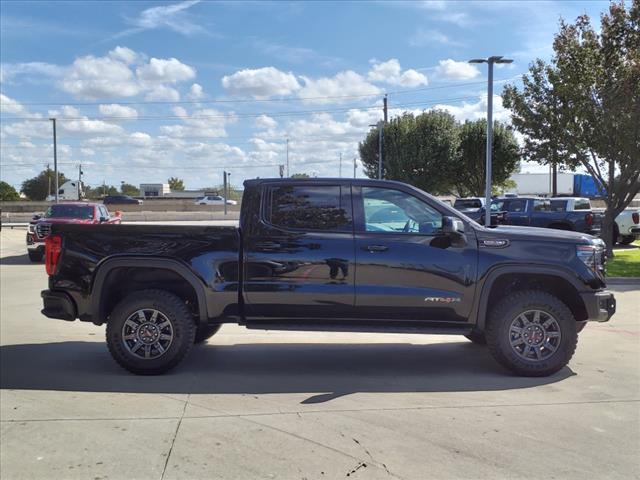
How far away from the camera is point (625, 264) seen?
48.4ft

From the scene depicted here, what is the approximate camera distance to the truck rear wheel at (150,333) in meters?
5.50

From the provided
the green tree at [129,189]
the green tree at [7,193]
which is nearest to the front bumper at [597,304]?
the green tree at [7,193]

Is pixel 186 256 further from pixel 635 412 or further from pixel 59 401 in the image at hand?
pixel 635 412

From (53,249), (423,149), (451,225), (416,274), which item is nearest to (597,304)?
(451,225)

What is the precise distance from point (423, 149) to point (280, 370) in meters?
37.4

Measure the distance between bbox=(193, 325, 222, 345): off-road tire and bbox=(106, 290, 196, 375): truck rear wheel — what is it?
3.78 ft

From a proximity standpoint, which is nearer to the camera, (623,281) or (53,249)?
(53,249)

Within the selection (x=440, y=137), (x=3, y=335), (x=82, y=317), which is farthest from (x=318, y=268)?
(x=440, y=137)

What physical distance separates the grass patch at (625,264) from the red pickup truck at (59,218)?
14001mm

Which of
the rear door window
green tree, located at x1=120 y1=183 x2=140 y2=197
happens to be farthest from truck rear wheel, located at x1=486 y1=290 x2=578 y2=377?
green tree, located at x1=120 y1=183 x2=140 y2=197

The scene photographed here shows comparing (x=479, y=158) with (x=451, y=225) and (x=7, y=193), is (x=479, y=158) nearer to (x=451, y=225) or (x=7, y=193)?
(x=451, y=225)

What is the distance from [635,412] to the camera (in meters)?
4.63

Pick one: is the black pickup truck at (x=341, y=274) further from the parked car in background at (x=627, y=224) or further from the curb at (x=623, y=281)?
the parked car in background at (x=627, y=224)

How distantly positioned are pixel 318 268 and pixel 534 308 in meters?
2.14
